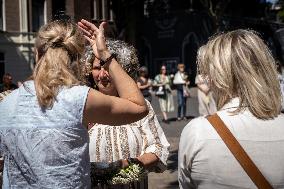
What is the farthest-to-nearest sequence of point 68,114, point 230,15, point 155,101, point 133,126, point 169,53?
point 230,15
point 169,53
point 155,101
point 133,126
point 68,114

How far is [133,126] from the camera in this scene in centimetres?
309

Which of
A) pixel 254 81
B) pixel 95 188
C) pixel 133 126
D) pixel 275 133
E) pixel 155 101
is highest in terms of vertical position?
pixel 254 81

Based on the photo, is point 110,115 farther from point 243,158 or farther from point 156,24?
point 156,24

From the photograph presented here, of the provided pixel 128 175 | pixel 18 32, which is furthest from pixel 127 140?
pixel 18 32

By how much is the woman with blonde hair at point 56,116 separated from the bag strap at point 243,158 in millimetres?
443

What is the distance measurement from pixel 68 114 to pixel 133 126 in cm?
91

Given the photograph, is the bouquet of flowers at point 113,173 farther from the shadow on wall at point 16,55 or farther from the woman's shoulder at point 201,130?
the shadow on wall at point 16,55

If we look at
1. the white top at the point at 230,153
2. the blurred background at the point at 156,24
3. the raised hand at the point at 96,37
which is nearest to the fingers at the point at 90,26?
the raised hand at the point at 96,37

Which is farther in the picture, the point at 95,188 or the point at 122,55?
the point at 122,55

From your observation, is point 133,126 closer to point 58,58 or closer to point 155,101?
point 58,58

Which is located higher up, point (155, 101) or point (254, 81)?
point (254, 81)

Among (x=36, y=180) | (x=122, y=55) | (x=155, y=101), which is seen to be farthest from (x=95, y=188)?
(x=155, y=101)

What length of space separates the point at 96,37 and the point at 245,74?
0.72m

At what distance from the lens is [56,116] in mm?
2223
